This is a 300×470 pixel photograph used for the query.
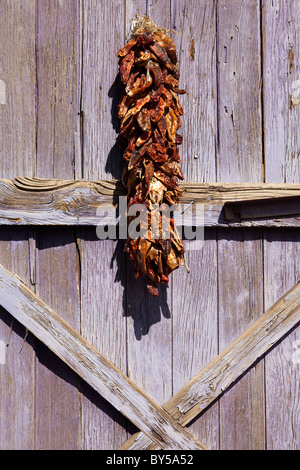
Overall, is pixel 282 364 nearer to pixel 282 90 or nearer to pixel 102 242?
pixel 102 242

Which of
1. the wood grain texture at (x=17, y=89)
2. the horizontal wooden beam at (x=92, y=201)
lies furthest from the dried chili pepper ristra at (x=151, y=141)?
the wood grain texture at (x=17, y=89)

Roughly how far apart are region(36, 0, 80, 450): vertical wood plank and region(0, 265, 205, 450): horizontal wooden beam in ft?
0.19

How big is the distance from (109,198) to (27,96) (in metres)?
0.53

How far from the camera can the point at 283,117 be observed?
151 cm

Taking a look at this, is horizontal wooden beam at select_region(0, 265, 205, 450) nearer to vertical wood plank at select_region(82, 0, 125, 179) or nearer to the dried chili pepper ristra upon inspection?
the dried chili pepper ristra

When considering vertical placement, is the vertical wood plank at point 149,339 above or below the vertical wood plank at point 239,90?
below

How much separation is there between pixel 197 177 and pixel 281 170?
1.21 ft

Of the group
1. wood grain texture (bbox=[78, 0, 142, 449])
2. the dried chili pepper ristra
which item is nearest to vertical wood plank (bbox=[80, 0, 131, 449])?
wood grain texture (bbox=[78, 0, 142, 449])

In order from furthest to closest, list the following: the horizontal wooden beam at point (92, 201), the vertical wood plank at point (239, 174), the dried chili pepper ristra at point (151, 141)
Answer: the vertical wood plank at point (239, 174) → the horizontal wooden beam at point (92, 201) → the dried chili pepper ristra at point (151, 141)

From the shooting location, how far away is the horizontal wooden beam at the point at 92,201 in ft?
4.50

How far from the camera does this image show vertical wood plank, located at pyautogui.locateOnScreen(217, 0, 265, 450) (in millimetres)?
1475

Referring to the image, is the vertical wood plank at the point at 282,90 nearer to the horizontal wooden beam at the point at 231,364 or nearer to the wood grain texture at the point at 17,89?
the horizontal wooden beam at the point at 231,364

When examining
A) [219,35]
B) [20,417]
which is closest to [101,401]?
[20,417]

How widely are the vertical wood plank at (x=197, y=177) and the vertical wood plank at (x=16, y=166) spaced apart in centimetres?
60
